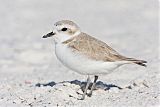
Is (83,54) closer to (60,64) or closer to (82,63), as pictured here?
(82,63)

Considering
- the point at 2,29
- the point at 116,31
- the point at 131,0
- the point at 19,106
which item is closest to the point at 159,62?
the point at 19,106

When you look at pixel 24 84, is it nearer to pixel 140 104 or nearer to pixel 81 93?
pixel 81 93

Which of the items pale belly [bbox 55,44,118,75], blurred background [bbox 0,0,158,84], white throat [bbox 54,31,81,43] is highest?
blurred background [bbox 0,0,158,84]

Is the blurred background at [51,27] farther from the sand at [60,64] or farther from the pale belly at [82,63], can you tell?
the pale belly at [82,63]

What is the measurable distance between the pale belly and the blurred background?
2089 millimetres

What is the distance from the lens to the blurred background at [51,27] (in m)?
12.0

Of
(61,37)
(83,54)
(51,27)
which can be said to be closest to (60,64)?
(61,37)

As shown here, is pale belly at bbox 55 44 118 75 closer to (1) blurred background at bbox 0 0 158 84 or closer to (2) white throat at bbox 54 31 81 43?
(2) white throat at bbox 54 31 81 43

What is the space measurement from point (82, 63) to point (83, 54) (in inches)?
4.9

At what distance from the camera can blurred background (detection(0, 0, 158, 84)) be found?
472 inches

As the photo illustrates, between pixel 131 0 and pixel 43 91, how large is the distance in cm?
1165

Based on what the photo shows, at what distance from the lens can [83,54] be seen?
8.02 meters

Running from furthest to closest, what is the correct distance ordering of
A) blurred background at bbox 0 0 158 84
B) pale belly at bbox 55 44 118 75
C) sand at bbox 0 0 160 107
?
blurred background at bbox 0 0 158 84
sand at bbox 0 0 160 107
pale belly at bbox 55 44 118 75

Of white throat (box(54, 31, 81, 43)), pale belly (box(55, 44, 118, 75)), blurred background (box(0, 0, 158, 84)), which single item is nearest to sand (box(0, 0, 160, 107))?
blurred background (box(0, 0, 158, 84))
